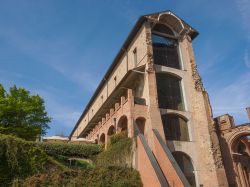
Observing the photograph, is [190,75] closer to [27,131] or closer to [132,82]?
[132,82]

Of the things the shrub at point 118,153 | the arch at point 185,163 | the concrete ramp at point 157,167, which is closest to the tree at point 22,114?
the shrub at point 118,153

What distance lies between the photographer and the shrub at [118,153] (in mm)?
19594

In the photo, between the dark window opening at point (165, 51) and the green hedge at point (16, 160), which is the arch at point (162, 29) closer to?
the dark window opening at point (165, 51)

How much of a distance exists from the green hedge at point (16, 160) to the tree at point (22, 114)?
302 inches

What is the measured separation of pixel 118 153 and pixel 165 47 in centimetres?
1287

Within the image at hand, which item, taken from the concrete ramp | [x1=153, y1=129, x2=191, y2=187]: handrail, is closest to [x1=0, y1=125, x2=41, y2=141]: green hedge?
the concrete ramp

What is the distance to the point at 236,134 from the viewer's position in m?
26.9

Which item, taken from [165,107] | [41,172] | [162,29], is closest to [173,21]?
[162,29]

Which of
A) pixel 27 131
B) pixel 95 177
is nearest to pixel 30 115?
pixel 27 131

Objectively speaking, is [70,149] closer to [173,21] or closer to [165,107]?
[165,107]

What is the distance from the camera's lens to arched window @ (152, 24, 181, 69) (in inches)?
1038

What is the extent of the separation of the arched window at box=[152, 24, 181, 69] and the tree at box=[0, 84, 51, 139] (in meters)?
13.3

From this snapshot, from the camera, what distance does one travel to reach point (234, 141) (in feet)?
89.0

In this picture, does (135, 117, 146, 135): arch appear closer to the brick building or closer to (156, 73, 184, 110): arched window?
the brick building
